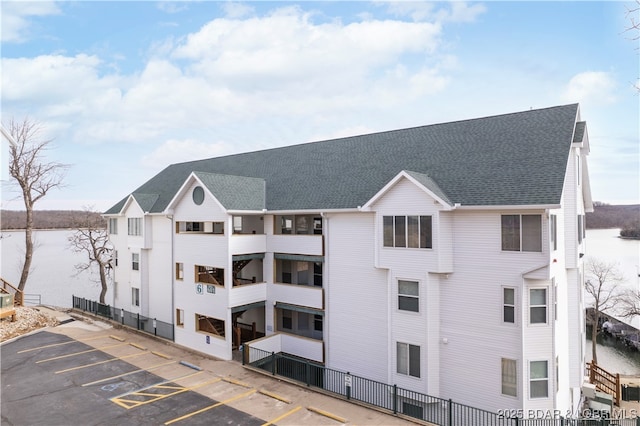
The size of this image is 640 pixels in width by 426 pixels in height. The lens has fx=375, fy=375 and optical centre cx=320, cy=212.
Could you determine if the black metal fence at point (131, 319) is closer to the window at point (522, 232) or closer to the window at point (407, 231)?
the window at point (407, 231)

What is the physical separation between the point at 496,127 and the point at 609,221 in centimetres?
5846

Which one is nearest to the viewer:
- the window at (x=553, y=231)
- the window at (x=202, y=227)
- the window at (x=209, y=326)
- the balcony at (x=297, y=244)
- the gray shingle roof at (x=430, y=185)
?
the window at (x=553, y=231)

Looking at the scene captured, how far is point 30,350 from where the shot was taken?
2277cm

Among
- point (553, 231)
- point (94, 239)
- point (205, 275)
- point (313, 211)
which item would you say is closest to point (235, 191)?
point (313, 211)

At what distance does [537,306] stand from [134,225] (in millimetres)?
28092

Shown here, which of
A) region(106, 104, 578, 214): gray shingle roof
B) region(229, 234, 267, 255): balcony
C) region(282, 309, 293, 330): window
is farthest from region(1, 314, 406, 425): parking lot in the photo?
region(106, 104, 578, 214): gray shingle roof

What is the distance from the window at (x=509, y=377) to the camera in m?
15.0

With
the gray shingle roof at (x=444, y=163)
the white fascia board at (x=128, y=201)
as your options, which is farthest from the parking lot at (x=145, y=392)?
the white fascia board at (x=128, y=201)

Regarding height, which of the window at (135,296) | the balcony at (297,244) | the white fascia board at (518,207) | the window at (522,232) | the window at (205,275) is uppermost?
the white fascia board at (518,207)

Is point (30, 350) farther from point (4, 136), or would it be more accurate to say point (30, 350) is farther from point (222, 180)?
point (222, 180)

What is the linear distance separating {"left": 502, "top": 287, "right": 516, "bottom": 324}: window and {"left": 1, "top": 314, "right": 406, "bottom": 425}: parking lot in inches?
241

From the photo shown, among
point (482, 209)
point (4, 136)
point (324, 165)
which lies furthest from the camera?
point (324, 165)

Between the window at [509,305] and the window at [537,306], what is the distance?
692 mm

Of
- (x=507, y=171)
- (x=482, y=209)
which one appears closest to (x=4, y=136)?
(x=482, y=209)
